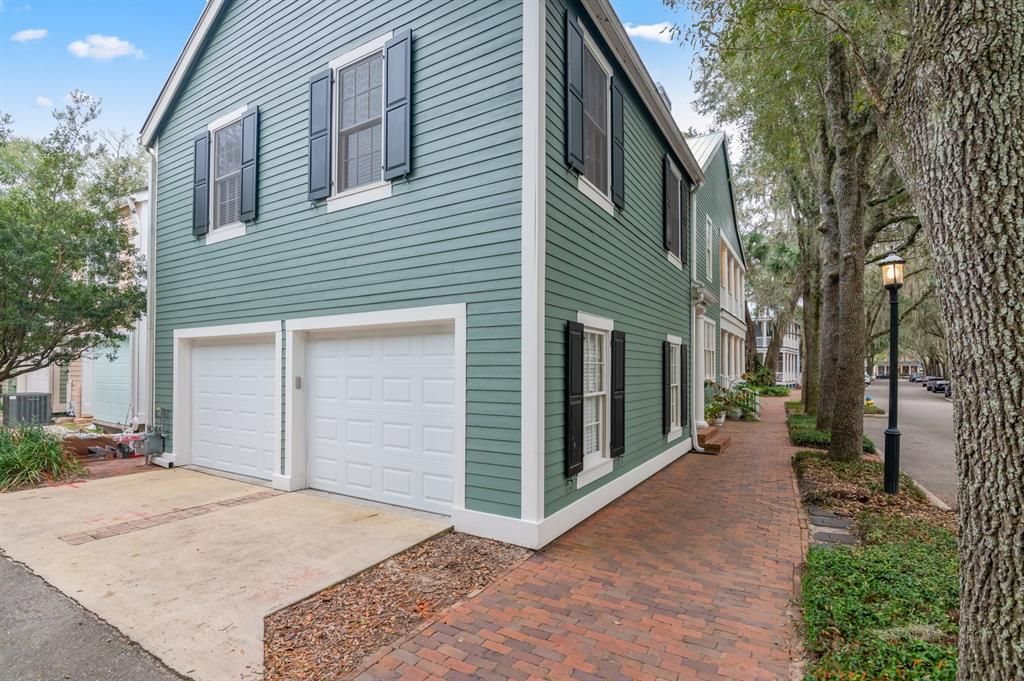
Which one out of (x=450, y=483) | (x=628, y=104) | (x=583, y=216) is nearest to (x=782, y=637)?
(x=450, y=483)

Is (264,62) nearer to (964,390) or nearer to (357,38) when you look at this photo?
(357,38)

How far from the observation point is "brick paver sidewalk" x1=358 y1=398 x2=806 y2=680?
3.01 metres

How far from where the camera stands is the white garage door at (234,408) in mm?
7344

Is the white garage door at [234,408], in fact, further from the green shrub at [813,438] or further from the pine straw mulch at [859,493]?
the green shrub at [813,438]

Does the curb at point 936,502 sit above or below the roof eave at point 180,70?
below

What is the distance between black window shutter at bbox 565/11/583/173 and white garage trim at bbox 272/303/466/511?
202cm

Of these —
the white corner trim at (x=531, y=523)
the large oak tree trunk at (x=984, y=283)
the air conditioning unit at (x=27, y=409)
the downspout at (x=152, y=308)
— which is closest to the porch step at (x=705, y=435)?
the white corner trim at (x=531, y=523)

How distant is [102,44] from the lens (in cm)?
1158

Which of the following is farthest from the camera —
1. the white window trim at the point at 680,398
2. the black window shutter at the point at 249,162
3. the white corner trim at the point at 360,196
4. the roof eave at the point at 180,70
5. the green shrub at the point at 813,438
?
the green shrub at the point at 813,438

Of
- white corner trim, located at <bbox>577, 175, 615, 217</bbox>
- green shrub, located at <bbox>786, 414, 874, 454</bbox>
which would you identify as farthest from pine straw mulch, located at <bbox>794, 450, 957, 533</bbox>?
white corner trim, located at <bbox>577, 175, 615, 217</bbox>

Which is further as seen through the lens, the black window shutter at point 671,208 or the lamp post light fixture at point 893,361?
the black window shutter at point 671,208

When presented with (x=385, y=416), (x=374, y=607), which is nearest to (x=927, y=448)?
(x=385, y=416)

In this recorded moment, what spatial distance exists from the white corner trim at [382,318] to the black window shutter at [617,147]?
2775 millimetres

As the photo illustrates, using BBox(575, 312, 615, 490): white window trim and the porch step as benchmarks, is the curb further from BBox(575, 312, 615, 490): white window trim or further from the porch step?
BBox(575, 312, 615, 490): white window trim
